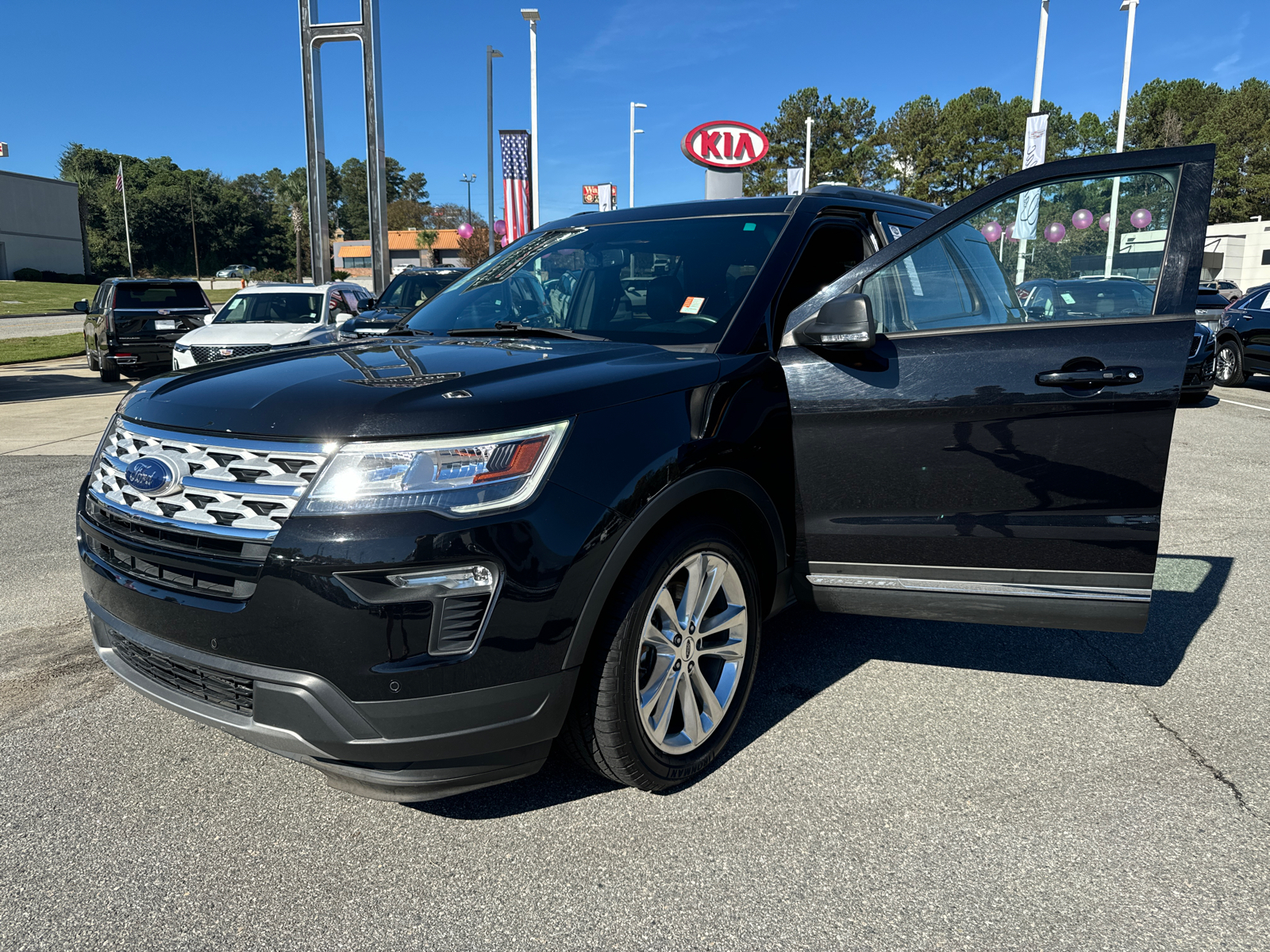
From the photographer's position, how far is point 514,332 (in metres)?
3.51

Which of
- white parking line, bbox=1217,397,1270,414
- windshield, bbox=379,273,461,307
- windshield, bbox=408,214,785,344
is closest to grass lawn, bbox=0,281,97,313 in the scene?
windshield, bbox=379,273,461,307

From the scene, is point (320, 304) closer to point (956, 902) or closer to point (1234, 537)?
point (1234, 537)

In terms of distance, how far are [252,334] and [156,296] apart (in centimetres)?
516

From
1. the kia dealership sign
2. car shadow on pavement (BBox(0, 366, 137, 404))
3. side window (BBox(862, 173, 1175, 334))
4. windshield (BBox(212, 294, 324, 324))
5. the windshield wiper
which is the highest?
the kia dealership sign

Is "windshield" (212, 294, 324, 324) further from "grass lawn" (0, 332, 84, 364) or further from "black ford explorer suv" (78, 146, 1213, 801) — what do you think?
"black ford explorer suv" (78, 146, 1213, 801)

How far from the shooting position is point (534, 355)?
289cm

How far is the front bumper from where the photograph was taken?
222 cm

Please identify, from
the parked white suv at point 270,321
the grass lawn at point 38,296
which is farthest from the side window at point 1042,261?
the grass lawn at point 38,296

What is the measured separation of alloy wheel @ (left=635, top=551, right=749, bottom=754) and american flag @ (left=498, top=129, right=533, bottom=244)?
2380cm

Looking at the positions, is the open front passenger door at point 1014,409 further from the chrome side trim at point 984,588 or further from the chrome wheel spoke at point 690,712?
the chrome wheel spoke at point 690,712

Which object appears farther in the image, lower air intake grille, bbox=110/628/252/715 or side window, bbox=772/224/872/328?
side window, bbox=772/224/872/328

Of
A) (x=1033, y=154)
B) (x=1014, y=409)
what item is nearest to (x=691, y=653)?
(x=1014, y=409)

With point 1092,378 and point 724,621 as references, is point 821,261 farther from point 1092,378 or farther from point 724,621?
point 724,621

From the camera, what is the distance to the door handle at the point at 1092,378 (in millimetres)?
2875
